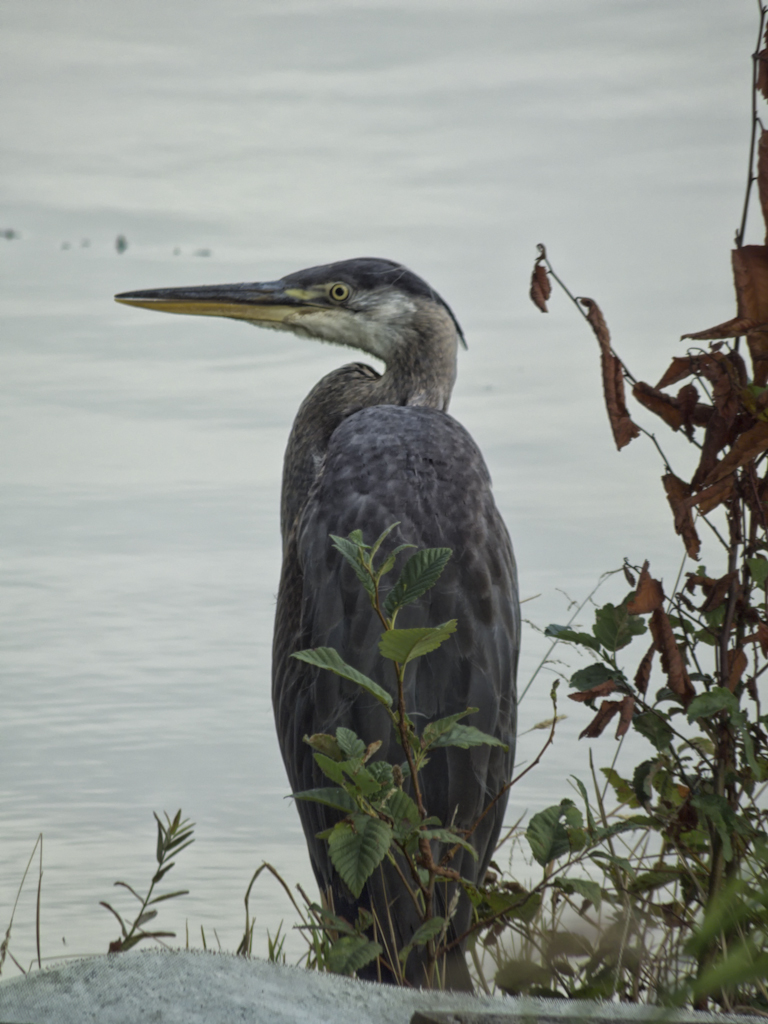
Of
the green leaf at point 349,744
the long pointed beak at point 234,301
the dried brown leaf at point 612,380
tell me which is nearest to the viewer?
the green leaf at point 349,744

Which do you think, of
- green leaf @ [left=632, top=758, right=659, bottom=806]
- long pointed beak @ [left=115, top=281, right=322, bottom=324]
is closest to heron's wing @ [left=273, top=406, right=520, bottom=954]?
green leaf @ [left=632, top=758, right=659, bottom=806]

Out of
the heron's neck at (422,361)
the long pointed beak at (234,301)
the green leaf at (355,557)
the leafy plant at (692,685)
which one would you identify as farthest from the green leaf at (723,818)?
the long pointed beak at (234,301)

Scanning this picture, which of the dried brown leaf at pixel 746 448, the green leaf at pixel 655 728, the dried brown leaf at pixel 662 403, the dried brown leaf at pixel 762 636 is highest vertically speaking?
the dried brown leaf at pixel 662 403

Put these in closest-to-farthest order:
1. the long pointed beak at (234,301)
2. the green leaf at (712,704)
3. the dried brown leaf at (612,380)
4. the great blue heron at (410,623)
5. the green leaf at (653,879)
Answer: the green leaf at (712,704)
the dried brown leaf at (612,380)
the green leaf at (653,879)
the great blue heron at (410,623)
the long pointed beak at (234,301)

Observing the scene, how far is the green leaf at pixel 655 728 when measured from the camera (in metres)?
1.76

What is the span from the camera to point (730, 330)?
160 centimetres

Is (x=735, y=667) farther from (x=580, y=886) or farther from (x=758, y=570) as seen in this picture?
(x=580, y=886)

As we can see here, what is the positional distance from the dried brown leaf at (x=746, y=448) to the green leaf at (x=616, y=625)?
0.24 m

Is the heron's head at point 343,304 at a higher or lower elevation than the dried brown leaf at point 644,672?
higher

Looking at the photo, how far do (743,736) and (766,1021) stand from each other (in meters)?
0.37

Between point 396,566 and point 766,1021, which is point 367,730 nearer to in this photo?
point 396,566

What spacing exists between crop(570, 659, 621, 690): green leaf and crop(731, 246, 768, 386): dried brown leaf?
49cm

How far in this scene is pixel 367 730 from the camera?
223 centimetres

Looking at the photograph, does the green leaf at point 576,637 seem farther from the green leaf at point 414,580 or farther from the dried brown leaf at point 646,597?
the green leaf at point 414,580
